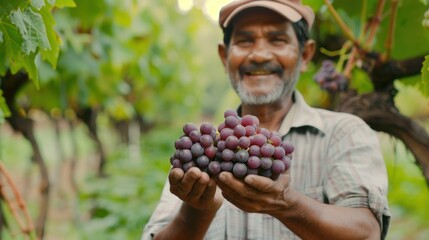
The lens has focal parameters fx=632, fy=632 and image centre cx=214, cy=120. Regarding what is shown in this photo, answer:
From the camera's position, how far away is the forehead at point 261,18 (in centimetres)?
235

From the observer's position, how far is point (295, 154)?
2.31m


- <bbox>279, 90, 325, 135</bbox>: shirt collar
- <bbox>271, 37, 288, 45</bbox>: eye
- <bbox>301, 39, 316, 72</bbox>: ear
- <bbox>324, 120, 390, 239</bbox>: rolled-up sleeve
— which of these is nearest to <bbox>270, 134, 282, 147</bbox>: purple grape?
<bbox>324, 120, 390, 239</bbox>: rolled-up sleeve

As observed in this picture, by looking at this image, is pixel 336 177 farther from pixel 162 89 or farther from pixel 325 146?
pixel 162 89

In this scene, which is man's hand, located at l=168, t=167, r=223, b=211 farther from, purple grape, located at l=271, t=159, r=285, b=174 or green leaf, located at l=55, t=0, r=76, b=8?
green leaf, located at l=55, t=0, r=76, b=8

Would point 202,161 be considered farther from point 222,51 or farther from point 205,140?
point 222,51

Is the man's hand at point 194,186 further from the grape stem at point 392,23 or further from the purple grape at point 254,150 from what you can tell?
the grape stem at point 392,23

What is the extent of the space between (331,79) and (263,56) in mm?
842

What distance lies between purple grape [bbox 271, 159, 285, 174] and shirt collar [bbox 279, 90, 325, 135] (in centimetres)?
70

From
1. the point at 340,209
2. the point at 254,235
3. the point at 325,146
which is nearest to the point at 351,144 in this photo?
the point at 325,146

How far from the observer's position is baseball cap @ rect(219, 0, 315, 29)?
2.31m

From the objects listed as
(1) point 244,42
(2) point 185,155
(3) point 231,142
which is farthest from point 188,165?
(1) point 244,42

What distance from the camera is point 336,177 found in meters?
2.15

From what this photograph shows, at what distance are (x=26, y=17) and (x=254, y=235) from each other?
3.54 ft

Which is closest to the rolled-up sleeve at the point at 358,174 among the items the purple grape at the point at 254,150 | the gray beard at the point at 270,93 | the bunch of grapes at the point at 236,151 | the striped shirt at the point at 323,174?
the striped shirt at the point at 323,174
